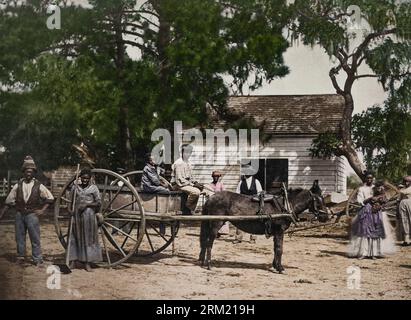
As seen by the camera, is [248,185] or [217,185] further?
[248,185]

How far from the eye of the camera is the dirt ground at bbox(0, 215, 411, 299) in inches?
287

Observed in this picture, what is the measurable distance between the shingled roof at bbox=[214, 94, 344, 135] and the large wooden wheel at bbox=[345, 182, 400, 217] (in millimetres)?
1726

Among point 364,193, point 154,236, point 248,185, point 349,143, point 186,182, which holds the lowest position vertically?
point 154,236

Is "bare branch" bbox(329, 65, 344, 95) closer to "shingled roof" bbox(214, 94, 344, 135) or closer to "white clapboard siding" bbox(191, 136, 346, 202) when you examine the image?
"shingled roof" bbox(214, 94, 344, 135)

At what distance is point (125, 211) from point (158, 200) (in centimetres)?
53

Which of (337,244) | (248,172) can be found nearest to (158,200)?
(248,172)

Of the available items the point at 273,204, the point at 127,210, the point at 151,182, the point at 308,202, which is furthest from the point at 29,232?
the point at 308,202

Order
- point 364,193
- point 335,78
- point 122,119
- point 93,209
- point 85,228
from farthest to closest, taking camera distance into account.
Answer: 1. point 335,78
2. point 364,193
3. point 122,119
4. point 93,209
5. point 85,228

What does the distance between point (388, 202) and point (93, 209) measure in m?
6.33

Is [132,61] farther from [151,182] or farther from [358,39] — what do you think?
[358,39]

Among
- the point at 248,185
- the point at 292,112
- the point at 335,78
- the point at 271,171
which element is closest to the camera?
the point at 248,185

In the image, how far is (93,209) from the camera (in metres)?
7.93

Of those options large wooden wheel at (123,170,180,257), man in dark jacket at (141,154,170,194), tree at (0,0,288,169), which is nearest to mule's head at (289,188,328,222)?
large wooden wheel at (123,170,180,257)
